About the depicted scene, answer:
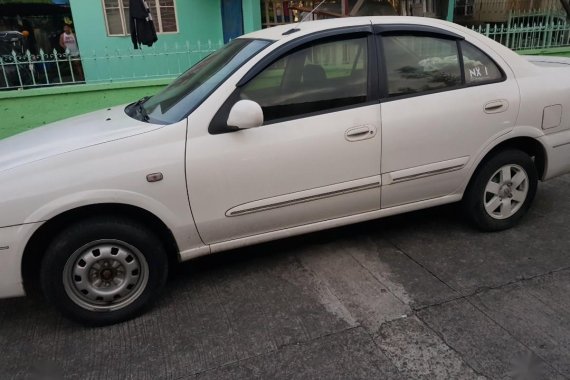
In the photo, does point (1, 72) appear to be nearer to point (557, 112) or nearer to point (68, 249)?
point (68, 249)

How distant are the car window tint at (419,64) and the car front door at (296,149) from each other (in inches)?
6.8

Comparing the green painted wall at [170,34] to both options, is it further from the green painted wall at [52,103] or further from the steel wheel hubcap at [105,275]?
the steel wheel hubcap at [105,275]

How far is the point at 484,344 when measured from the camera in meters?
2.75

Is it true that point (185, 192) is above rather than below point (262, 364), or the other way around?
above

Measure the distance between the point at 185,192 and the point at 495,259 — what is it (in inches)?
92.4

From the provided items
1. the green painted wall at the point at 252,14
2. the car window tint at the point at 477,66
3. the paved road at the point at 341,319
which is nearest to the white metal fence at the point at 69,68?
the green painted wall at the point at 252,14

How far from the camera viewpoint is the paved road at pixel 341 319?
2.66 meters

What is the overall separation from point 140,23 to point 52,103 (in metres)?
2.64

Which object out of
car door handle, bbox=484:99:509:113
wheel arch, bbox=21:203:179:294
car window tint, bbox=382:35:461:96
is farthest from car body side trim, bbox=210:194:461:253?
car window tint, bbox=382:35:461:96

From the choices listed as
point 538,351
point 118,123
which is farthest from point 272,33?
point 538,351

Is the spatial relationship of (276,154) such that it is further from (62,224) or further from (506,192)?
(506,192)

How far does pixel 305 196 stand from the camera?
331 cm

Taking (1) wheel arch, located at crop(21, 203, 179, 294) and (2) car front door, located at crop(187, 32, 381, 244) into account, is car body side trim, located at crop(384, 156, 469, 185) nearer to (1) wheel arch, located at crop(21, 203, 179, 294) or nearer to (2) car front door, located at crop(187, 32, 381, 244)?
(2) car front door, located at crop(187, 32, 381, 244)

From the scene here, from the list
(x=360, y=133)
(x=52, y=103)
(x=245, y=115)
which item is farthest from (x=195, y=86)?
(x=52, y=103)
